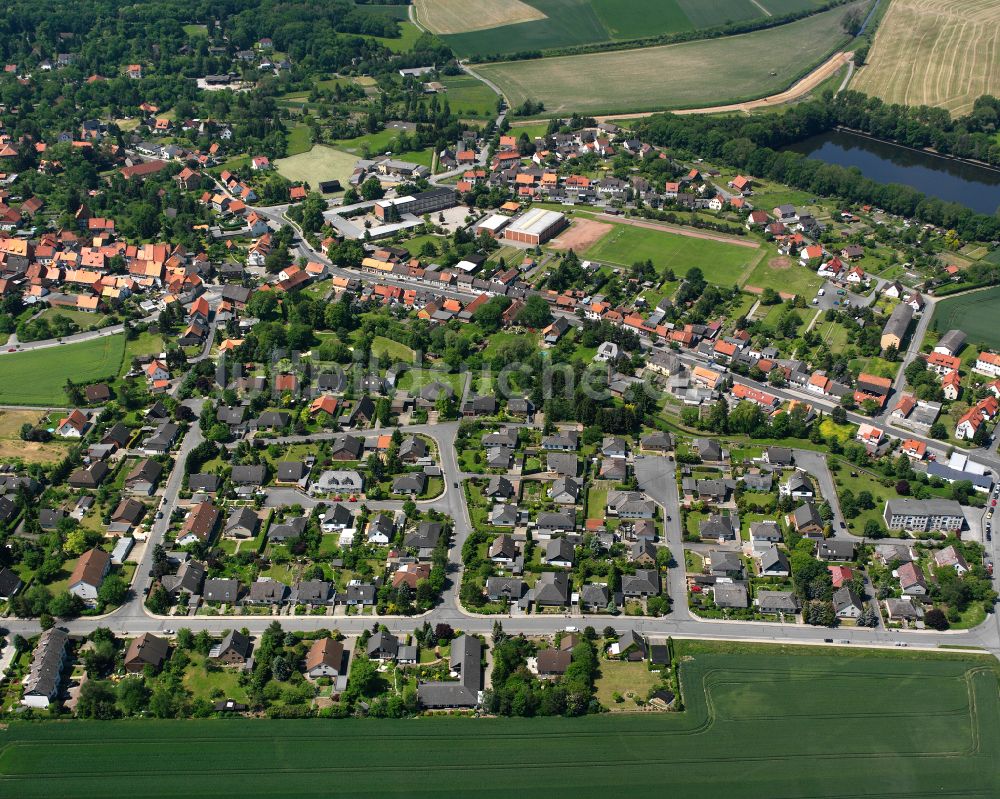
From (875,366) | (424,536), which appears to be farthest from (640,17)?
(424,536)

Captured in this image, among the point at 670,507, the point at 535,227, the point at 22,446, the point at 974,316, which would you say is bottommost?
the point at 22,446

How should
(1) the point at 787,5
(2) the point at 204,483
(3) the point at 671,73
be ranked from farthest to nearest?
(1) the point at 787,5 < (3) the point at 671,73 < (2) the point at 204,483

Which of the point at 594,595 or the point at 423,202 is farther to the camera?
the point at 423,202

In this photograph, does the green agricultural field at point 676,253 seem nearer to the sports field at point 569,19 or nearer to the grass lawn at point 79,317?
the grass lawn at point 79,317

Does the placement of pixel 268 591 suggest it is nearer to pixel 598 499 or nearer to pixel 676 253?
pixel 598 499

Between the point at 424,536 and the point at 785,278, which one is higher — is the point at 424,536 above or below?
below

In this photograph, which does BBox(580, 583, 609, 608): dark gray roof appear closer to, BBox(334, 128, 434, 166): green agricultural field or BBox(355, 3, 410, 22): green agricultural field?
BBox(334, 128, 434, 166): green agricultural field

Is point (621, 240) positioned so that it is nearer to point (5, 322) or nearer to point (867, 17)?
point (5, 322)
